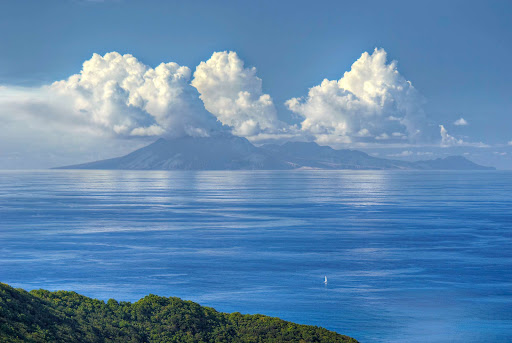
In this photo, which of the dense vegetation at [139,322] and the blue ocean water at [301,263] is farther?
the blue ocean water at [301,263]

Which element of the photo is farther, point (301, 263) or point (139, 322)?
point (301, 263)

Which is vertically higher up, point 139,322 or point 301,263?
point 139,322

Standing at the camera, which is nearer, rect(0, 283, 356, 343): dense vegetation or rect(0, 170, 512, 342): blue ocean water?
rect(0, 283, 356, 343): dense vegetation

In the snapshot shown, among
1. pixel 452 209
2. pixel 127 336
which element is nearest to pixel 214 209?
pixel 452 209
